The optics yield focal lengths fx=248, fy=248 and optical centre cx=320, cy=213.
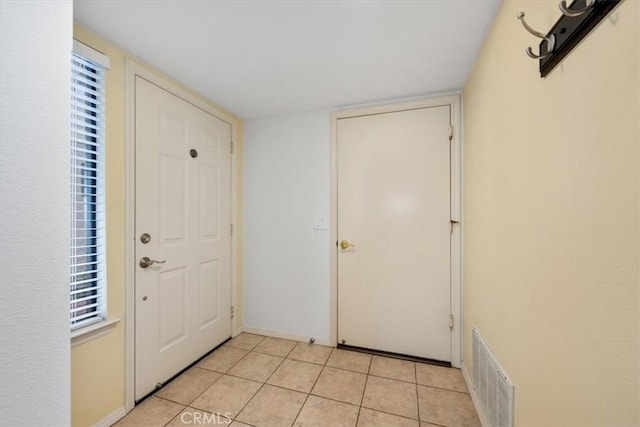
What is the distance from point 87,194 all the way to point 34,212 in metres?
1.04

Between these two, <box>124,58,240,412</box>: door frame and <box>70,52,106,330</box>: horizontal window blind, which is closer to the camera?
<box>70,52,106,330</box>: horizontal window blind

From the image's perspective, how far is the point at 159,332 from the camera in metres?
1.74

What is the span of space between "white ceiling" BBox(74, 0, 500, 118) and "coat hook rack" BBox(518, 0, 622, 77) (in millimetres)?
617

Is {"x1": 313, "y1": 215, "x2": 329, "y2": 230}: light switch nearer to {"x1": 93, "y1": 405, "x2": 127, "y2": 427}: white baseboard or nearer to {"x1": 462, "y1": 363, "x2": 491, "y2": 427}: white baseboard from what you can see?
{"x1": 462, "y1": 363, "x2": 491, "y2": 427}: white baseboard

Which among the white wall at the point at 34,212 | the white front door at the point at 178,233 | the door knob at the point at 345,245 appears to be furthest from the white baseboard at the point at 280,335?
the white wall at the point at 34,212

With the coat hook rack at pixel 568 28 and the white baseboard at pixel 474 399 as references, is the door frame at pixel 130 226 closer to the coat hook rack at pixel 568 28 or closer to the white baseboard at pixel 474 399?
the coat hook rack at pixel 568 28

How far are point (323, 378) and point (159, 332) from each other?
4.02ft

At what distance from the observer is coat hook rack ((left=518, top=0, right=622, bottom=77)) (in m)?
0.59

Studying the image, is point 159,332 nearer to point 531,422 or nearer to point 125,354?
point 125,354

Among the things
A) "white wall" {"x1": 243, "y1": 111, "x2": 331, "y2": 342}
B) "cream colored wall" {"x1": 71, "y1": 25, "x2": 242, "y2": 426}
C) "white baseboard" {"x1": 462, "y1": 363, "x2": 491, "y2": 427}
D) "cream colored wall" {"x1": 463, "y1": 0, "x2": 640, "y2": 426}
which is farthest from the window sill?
"white baseboard" {"x1": 462, "y1": 363, "x2": 491, "y2": 427}

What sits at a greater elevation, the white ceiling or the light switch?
the white ceiling

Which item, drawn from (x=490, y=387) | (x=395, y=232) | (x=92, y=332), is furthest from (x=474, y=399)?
(x=92, y=332)

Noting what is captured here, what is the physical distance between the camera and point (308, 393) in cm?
170

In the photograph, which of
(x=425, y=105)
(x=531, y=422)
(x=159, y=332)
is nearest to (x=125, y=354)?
(x=159, y=332)
